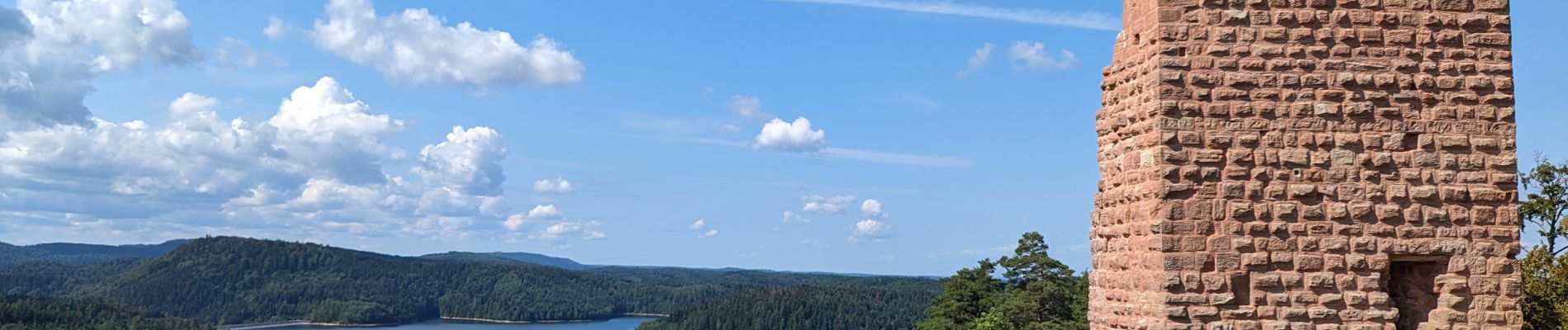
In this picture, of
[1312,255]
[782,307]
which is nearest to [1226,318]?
[1312,255]

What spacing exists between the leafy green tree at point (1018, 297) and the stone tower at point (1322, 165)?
33.7m

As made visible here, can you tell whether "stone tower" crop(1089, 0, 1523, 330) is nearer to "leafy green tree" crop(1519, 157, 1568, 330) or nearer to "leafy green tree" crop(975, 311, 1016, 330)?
"leafy green tree" crop(1519, 157, 1568, 330)

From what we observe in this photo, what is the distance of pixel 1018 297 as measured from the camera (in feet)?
146

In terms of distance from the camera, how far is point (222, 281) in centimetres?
19750

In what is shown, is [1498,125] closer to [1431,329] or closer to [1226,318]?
[1431,329]

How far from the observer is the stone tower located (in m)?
6.20

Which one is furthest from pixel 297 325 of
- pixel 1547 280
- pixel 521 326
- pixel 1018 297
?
pixel 1547 280

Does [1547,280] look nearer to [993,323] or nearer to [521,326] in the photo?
[993,323]

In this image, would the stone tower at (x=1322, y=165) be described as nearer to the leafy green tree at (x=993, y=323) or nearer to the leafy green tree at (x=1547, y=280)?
the leafy green tree at (x=1547, y=280)

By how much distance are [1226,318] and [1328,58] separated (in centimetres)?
162

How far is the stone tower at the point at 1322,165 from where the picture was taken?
20.4ft

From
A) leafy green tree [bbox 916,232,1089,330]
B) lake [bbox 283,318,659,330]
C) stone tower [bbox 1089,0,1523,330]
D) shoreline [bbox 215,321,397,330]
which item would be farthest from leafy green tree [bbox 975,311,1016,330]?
shoreline [bbox 215,321,397,330]

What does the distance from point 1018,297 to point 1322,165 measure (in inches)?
1535

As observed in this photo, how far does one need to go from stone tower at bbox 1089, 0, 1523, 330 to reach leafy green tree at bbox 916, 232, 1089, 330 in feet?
111
